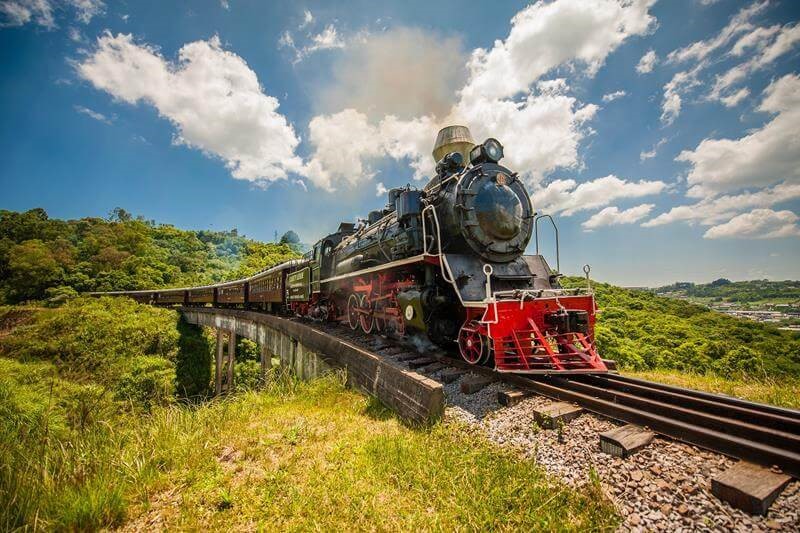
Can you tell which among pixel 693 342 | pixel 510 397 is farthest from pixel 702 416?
pixel 693 342

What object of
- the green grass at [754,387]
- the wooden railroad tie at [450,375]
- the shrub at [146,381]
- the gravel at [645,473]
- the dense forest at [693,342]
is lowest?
the shrub at [146,381]

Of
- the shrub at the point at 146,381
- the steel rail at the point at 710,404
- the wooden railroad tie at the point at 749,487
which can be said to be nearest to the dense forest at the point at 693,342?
the steel rail at the point at 710,404

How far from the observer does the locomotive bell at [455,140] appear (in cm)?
1044

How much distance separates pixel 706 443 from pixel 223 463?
4.18 m

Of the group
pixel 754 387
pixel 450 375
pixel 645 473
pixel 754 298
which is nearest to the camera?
pixel 645 473

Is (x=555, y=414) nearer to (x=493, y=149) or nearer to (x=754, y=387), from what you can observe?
(x=754, y=387)

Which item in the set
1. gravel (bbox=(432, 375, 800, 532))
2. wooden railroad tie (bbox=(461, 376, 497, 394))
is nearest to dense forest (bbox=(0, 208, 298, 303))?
wooden railroad tie (bbox=(461, 376, 497, 394))

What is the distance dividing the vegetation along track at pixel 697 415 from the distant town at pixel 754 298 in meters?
10.3

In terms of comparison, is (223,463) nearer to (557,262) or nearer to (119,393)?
(557,262)

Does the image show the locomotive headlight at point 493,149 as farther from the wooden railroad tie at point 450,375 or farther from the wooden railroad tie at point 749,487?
the wooden railroad tie at point 749,487

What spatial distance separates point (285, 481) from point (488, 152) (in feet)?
20.7

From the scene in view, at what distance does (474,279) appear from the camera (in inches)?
233

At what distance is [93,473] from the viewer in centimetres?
284

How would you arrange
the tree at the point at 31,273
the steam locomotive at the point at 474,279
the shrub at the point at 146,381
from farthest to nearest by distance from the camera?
1. the tree at the point at 31,273
2. the shrub at the point at 146,381
3. the steam locomotive at the point at 474,279
